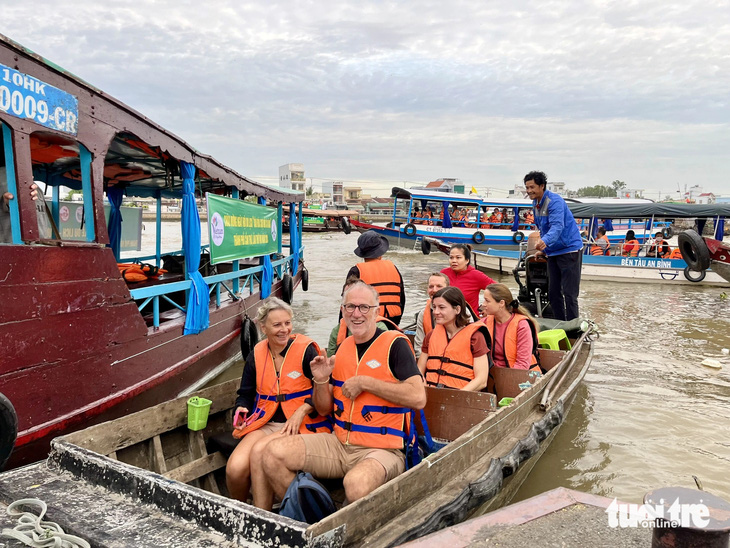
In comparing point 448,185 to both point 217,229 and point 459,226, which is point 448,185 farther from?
point 217,229

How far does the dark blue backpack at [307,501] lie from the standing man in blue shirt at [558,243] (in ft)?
14.1

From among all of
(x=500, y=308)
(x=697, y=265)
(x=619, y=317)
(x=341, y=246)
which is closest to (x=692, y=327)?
(x=619, y=317)

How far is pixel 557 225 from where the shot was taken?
638 cm

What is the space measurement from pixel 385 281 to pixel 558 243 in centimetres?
291

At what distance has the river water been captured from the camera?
15.2 feet

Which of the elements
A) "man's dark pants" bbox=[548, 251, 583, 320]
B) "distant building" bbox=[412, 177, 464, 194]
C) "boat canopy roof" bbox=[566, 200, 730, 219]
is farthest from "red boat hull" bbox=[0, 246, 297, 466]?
"distant building" bbox=[412, 177, 464, 194]

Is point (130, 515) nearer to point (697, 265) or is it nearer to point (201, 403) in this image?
point (201, 403)

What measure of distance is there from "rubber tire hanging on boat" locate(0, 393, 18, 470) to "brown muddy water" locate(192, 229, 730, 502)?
3.82 metres

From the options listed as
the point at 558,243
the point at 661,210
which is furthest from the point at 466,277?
the point at 661,210

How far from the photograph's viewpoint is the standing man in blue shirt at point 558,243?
6336mm

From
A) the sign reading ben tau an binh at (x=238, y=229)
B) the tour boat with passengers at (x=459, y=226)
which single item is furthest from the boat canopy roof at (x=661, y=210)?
the sign reading ben tau an binh at (x=238, y=229)

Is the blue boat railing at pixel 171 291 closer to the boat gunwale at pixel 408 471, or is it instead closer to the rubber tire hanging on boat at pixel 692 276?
the boat gunwale at pixel 408 471

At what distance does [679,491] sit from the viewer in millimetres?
1879

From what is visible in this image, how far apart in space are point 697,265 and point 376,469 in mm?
14553
